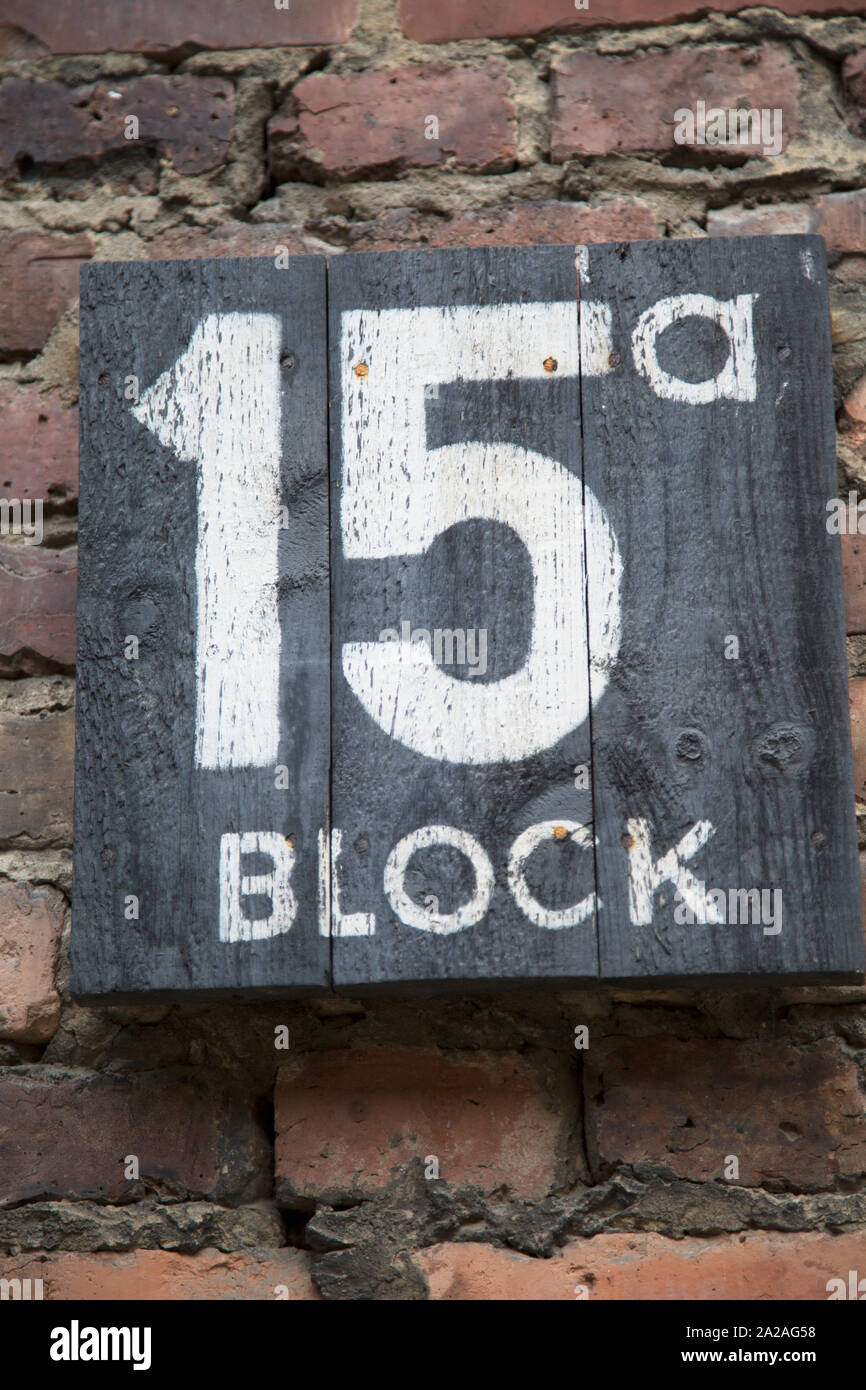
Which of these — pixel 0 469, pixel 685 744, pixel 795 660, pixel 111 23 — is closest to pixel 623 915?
pixel 685 744

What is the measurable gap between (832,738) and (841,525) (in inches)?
9.4

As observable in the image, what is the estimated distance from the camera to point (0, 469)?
3.99 feet

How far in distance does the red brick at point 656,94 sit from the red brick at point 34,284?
496 mm

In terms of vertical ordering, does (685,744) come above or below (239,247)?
below

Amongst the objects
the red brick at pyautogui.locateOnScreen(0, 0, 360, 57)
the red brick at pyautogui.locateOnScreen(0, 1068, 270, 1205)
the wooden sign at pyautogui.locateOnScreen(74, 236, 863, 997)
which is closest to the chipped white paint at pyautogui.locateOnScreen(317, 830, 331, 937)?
the wooden sign at pyautogui.locateOnScreen(74, 236, 863, 997)

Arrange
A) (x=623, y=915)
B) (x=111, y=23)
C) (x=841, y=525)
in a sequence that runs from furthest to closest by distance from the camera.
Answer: (x=111, y=23) → (x=841, y=525) → (x=623, y=915)

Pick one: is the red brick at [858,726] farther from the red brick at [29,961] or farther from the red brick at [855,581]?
the red brick at [29,961]

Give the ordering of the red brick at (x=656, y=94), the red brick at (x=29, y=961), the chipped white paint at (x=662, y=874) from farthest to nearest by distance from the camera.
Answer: the red brick at (x=656, y=94), the red brick at (x=29, y=961), the chipped white paint at (x=662, y=874)

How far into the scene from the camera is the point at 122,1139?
3.59 feet

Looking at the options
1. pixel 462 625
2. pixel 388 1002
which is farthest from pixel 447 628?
pixel 388 1002

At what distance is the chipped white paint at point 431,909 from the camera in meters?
1.02

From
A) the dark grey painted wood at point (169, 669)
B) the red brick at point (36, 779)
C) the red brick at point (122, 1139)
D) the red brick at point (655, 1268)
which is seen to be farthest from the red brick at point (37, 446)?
the red brick at point (655, 1268)

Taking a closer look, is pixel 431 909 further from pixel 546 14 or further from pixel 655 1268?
pixel 546 14

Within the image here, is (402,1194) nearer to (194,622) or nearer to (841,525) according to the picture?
(194,622)
